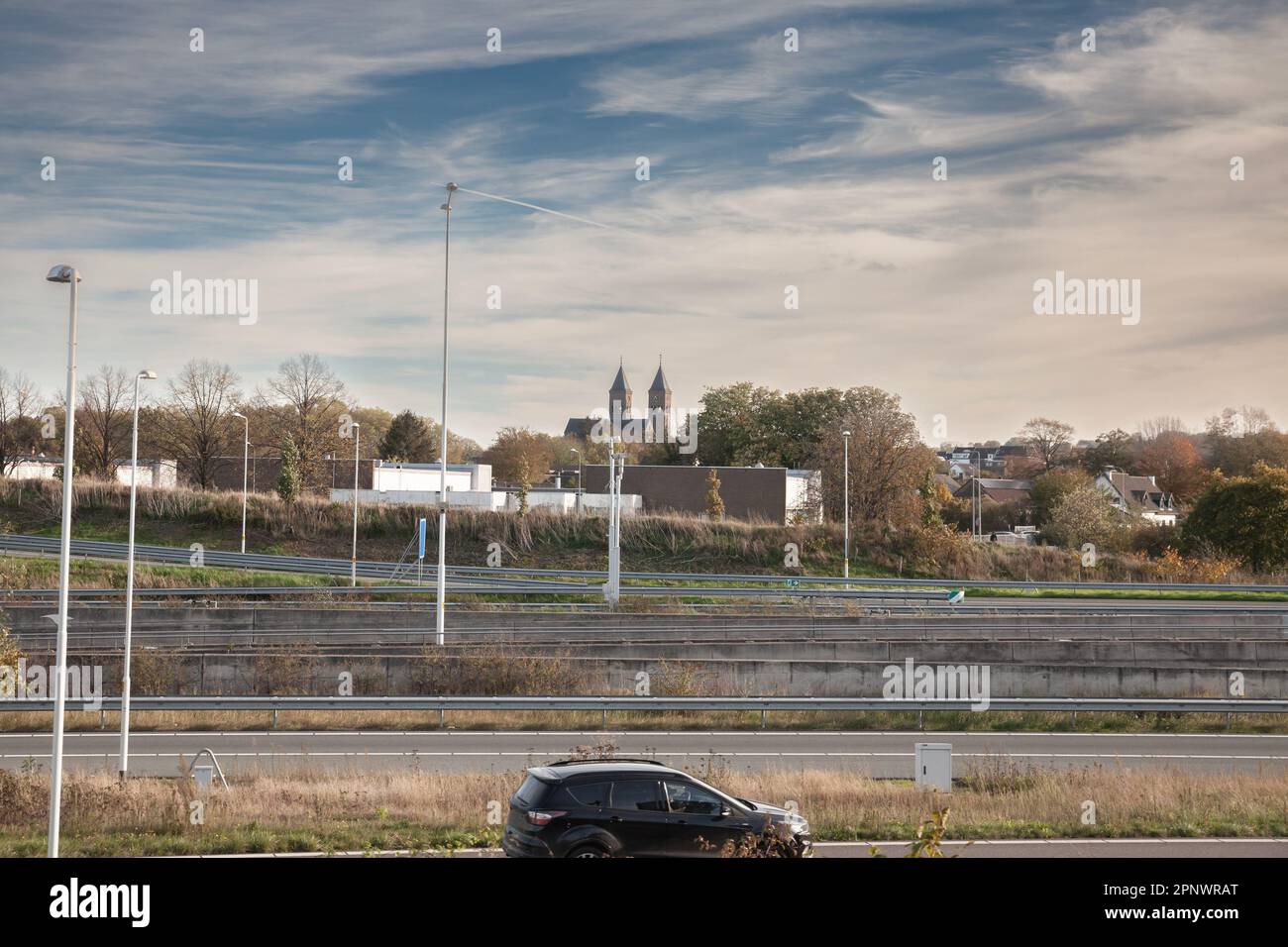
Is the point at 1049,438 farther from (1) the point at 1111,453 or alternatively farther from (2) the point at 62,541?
(2) the point at 62,541

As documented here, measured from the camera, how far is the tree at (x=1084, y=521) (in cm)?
5850

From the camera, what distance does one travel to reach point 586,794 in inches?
397

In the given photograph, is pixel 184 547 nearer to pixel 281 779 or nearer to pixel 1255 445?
pixel 281 779

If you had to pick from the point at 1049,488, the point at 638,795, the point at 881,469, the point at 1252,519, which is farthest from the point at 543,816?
the point at 1049,488

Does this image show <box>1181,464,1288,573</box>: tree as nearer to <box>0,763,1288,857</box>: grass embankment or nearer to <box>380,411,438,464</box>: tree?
<box>0,763,1288,857</box>: grass embankment

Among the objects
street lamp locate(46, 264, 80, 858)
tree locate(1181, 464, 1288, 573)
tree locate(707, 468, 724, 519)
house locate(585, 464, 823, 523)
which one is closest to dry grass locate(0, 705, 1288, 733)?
street lamp locate(46, 264, 80, 858)

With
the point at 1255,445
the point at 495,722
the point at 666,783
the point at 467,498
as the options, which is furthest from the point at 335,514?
the point at 1255,445

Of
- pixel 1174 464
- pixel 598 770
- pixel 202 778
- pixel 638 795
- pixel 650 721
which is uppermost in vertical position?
pixel 1174 464

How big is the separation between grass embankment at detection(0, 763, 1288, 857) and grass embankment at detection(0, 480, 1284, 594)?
35.7 m

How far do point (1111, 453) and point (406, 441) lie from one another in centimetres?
6965

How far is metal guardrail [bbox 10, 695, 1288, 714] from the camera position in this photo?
71.2ft

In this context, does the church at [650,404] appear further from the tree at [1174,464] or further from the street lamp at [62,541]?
the street lamp at [62,541]

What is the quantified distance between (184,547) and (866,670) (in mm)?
39503

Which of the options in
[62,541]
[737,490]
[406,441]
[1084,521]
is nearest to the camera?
[62,541]
